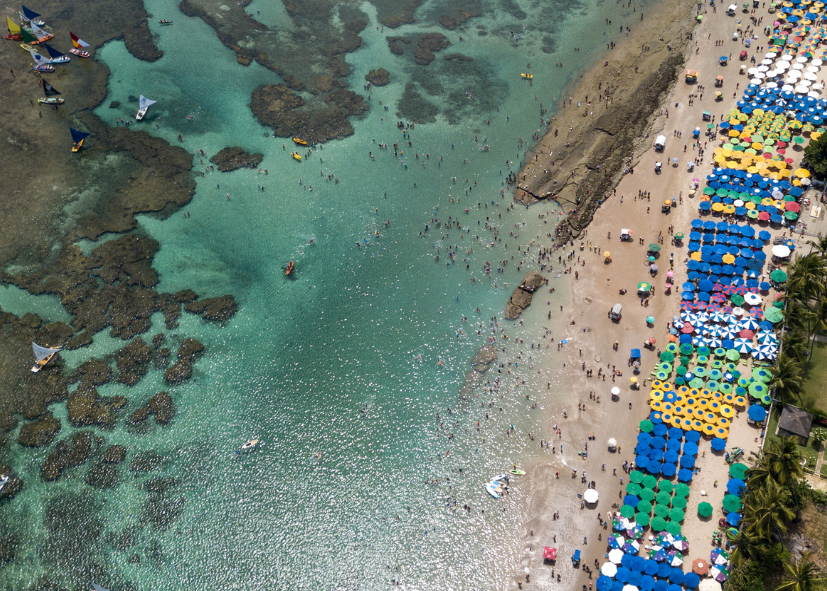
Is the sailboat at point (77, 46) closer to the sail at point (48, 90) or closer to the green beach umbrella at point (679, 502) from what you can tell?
the sail at point (48, 90)

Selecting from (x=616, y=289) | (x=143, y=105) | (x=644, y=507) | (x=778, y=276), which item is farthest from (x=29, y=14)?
(x=778, y=276)

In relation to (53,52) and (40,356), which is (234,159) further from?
(53,52)

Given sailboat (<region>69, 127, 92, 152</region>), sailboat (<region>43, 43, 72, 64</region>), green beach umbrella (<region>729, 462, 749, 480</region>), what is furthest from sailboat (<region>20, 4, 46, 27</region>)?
green beach umbrella (<region>729, 462, 749, 480</region>)

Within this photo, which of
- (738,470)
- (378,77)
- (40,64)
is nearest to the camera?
(738,470)

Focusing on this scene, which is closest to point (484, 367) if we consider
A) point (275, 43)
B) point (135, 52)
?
point (275, 43)

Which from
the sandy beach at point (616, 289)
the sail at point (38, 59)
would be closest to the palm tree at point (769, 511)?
the sandy beach at point (616, 289)

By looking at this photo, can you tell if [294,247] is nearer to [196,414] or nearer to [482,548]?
[196,414]

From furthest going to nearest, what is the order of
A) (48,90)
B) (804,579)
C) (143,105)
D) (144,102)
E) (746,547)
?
(48,90)
(144,102)
(143,105)
(746,547)
(804,579)
